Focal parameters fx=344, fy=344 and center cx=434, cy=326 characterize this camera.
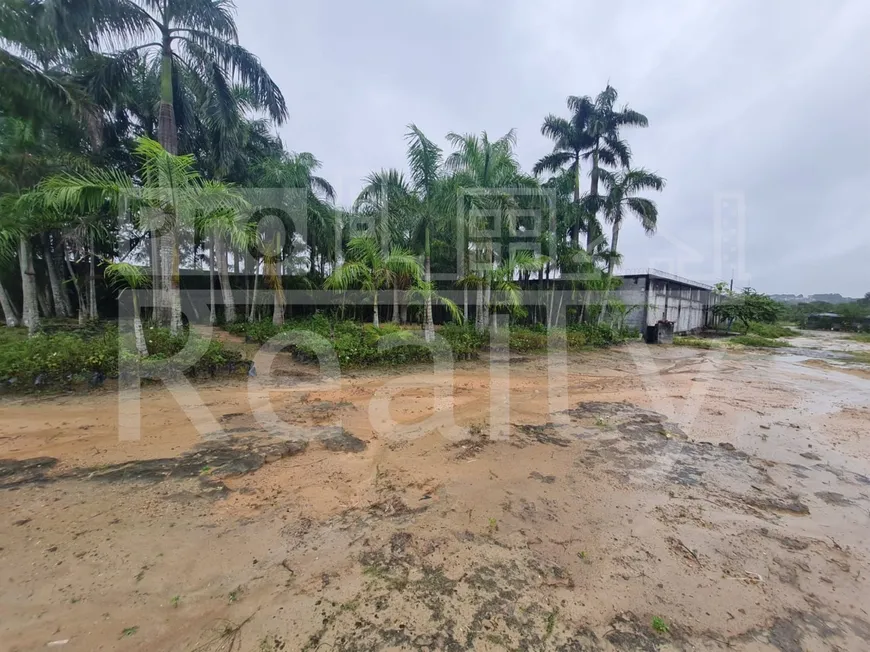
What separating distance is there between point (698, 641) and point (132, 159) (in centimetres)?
1623

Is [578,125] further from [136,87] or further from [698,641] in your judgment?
[698,641]

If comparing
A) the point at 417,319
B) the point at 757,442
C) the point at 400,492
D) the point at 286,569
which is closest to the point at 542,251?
the point at 417,319

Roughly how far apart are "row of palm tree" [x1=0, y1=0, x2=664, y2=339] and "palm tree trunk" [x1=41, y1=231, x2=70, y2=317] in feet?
0.26

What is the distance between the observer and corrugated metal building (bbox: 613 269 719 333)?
655 inches

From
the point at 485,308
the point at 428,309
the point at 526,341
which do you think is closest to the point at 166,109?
the point at 428,309

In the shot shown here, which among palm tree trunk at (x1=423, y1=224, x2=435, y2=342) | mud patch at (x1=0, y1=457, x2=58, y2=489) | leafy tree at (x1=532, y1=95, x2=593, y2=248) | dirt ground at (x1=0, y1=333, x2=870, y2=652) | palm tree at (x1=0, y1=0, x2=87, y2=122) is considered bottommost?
dirt ground at (x1=0, y1=333, x2=870, y2=652)

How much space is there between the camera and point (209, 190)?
20.9 feet

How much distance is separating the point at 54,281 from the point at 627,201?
68.1 feet

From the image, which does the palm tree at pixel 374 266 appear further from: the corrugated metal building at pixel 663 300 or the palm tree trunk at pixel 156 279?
the corrugated metal building at pixel 663 300

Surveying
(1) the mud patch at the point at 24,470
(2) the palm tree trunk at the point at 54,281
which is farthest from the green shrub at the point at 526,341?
(2) the palm tree trunk at the point at 54,281

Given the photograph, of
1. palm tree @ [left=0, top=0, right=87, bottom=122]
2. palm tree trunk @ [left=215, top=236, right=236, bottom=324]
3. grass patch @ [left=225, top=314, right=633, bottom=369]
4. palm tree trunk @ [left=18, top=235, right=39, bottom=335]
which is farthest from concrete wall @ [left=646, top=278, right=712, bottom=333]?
palm tree trunk @ [left=18, top=235, right=39, bottom=335]

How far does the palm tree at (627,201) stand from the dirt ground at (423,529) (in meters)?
10.7

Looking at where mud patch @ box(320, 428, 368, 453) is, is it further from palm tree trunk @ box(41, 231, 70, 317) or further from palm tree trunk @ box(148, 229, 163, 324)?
palm tree trunk @ box(41, 231, 70, 317)

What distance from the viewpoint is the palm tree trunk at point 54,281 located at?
10.1 meters
